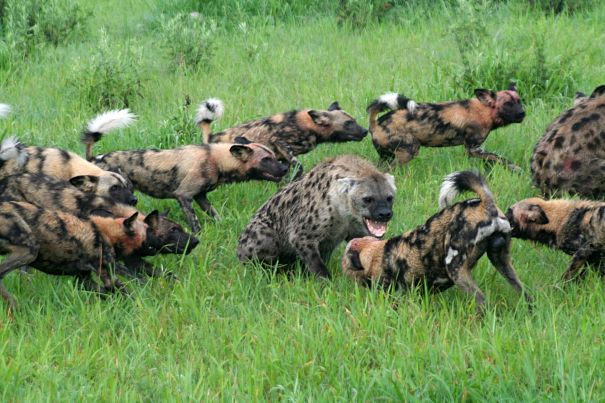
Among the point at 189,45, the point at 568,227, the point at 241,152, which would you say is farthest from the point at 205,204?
the point at 189,45

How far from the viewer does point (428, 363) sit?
4652 millimetres

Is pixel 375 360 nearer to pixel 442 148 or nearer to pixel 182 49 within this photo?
pixel 442 148

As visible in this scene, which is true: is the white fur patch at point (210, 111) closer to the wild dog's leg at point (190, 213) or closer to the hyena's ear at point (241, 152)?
the hyena's ear at point (241, 152)

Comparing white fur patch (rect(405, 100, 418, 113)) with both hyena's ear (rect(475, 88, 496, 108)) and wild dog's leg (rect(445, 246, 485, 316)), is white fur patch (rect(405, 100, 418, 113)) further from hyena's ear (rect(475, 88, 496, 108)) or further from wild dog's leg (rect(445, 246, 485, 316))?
wild dog's leg (rect(445, 246, 485, 316))

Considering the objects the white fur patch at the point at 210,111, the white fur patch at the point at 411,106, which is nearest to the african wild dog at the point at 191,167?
the white fur patch at the point at 210,111

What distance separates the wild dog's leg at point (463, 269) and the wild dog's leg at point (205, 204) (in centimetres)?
280

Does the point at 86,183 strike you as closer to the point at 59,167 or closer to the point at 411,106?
the point at 59,167

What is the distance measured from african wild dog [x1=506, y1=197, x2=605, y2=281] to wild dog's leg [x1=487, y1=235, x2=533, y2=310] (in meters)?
0.42

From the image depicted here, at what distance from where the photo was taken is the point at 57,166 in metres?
7.80

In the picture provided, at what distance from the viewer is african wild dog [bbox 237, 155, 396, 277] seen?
253 inches

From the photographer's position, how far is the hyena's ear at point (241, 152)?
8.05m

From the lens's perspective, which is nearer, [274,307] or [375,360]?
[375,360]

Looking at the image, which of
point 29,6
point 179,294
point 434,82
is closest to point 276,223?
point 179,294

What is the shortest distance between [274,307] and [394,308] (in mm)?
713
